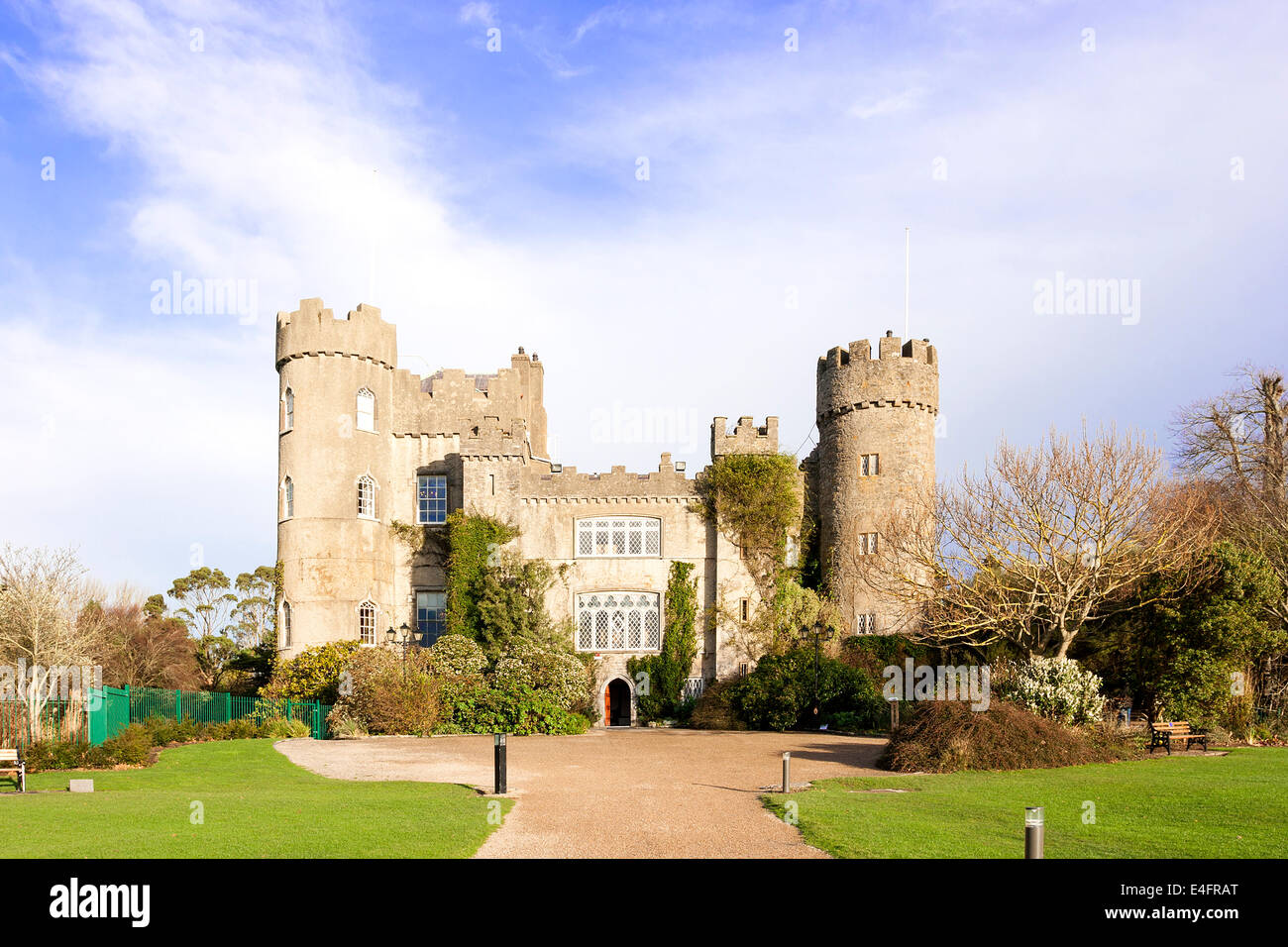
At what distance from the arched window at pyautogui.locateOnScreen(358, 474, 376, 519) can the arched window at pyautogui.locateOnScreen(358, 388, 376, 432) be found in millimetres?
1892

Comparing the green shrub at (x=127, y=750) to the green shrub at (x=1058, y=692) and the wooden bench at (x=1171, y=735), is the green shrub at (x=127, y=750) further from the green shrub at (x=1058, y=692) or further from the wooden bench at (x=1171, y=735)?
the wooden bench at (x=1171, y=735)

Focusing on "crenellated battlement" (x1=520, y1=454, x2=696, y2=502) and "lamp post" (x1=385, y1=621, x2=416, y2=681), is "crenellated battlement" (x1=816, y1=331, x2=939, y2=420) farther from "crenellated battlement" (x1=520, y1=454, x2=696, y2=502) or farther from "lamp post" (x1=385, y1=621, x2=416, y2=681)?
"lamp post" (x1=385, y1=621, x2=416, y2=681)

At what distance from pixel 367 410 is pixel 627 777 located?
21813 millimetres

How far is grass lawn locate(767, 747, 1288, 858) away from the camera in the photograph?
10242 millimetres

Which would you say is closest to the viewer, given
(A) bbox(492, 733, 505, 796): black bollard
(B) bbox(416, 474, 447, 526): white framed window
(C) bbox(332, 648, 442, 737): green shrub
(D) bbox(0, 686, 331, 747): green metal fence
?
(A) bbox(492, 733, 505, 796): black bollard

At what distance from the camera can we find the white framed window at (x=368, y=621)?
112ft

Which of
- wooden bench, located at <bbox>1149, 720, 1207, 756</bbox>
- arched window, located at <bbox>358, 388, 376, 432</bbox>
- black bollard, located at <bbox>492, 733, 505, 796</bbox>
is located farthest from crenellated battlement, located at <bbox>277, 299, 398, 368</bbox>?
wooden bench, located at <bbox>1149, 720, 1207, 756</bbox>

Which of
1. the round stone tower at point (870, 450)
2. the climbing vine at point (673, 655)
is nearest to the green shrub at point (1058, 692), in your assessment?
the round stone tower at point (870, 450)

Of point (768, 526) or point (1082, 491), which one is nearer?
point (1082, 491)

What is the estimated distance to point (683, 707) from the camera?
33.6 meters

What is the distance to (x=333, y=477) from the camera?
34344mm
